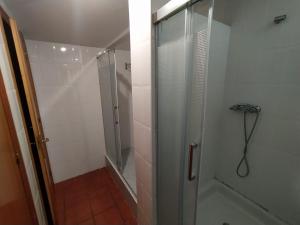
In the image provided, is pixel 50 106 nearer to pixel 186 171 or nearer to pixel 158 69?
pixel 158 69

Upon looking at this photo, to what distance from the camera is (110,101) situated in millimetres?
1835

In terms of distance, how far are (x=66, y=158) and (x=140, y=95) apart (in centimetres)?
187

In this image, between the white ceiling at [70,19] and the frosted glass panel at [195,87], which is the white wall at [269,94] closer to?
the frosted glass panel at [195,87]

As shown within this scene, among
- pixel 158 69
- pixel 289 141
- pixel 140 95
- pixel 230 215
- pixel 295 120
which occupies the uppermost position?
pixel 158 69

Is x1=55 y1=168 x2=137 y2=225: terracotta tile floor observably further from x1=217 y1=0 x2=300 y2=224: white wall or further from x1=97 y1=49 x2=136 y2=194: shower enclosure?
x1=217 y1=0 x2=300 y2=224: white wall

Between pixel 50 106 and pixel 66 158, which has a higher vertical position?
pixel 50 106

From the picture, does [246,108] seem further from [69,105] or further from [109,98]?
[69,105]

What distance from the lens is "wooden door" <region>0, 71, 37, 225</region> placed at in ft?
2.31

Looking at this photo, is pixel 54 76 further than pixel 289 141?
Yes

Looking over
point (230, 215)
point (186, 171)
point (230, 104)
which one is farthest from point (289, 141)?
point (186, 171)

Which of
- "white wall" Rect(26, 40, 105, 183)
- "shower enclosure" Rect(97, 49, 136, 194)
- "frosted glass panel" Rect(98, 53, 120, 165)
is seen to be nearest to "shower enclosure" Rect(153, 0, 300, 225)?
"shower enclosure" Rect(97, 49, 136, 194)

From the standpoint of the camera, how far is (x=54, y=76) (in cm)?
185

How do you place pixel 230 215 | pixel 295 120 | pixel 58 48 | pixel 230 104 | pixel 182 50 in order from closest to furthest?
pixel 182 50, pixel 295 120, pixel 230 215, pixel 230 104, pixel 58 48

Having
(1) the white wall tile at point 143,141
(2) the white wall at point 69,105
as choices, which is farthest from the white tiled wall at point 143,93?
(2) the white wall at point 69,105
